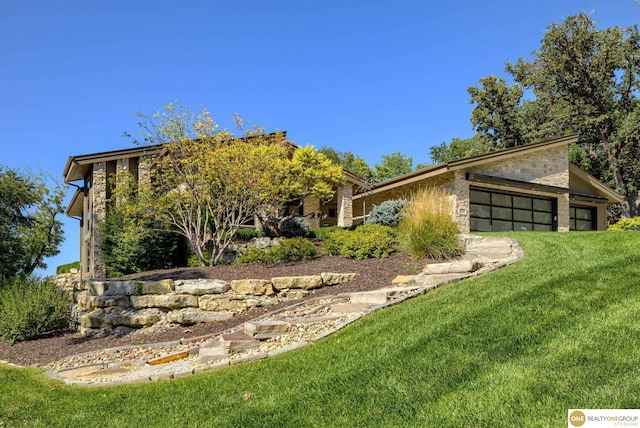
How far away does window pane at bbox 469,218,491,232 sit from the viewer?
55.9 ft

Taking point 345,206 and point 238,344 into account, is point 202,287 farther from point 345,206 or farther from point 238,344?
point 345,206

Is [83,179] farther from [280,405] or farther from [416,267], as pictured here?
[280,405]

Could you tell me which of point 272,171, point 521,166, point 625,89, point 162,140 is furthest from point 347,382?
point 625,89

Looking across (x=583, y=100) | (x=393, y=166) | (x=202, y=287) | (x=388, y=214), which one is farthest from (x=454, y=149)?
(x=202, y=287)

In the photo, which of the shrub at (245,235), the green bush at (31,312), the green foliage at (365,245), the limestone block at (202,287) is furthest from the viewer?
the shrub at (245,235)

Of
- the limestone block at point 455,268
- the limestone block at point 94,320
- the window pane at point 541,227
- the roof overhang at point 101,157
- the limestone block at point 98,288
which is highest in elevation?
the roof overhang at point 101,157

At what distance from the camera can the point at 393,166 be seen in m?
37.4

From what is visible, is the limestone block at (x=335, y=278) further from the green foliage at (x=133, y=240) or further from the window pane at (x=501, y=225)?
the window pane at (x=501, y=225)

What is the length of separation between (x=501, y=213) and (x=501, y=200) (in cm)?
48

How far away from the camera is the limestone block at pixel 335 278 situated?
973 centimetres

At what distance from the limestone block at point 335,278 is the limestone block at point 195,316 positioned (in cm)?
195

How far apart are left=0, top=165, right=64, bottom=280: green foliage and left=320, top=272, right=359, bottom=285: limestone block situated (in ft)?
45.5

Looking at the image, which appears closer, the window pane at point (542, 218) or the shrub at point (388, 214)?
the shrub at point (388, 214)

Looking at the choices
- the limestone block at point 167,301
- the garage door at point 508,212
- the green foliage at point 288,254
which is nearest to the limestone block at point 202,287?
the limestone block at point 167,301
